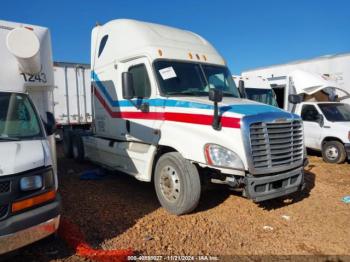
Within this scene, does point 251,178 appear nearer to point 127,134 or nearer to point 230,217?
point 230,217

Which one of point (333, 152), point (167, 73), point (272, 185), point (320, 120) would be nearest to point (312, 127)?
point (320, 120)

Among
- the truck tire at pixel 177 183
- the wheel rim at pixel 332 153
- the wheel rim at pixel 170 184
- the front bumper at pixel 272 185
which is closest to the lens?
the front bumper at pixel 272 185

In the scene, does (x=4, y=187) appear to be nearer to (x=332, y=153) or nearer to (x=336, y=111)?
(x=332, y=153)

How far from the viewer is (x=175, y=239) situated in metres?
4.41

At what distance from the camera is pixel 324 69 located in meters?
12.9

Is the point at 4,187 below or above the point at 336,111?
below

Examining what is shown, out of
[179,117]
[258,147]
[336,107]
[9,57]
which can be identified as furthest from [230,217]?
[336,107]

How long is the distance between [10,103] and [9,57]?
781 millimetres

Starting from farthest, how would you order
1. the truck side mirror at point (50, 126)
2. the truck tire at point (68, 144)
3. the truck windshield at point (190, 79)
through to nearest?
the truck tire at point (68, 144)
the truck windshield at point (190, 79)
the truck side mirror at point (50, 126)

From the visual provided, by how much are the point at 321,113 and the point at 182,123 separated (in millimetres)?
6728

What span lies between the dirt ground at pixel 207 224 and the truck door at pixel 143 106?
1.24m

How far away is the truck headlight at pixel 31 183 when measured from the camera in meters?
3.26

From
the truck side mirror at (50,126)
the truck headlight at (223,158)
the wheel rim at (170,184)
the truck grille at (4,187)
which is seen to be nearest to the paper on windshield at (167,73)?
the wheel rim at (170,184)

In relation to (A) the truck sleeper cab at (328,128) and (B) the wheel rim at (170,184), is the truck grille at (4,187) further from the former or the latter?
(A) the truck sleeper cab at (328,128)
